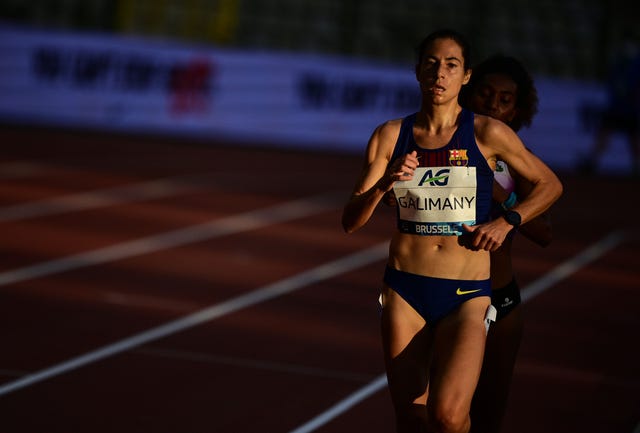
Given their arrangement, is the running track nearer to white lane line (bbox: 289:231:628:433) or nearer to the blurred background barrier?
white lane line (bbox: 289:231:628:433)

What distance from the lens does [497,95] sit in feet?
19.8

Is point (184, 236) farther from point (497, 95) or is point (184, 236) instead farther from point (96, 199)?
point (497, 95)

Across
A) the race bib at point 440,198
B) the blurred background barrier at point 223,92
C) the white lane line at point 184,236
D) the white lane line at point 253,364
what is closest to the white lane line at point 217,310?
the white lane line at point 253,364

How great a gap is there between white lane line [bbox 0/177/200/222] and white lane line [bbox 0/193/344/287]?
60.7 inches

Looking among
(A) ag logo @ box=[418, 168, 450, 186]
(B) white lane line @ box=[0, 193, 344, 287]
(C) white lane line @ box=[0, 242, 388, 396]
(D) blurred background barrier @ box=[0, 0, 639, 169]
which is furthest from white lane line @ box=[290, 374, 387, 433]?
(D) blurred background barrier @ box=[0, 0, 639, 169]

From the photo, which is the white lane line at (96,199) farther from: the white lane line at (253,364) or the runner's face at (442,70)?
the runner's face at (442,70)

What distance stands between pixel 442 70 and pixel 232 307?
5.86m

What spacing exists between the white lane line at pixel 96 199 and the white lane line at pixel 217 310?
3.65m

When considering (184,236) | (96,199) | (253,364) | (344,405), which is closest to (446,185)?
(344,405)

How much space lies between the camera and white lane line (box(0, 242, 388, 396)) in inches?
332

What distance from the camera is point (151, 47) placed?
22891 mm

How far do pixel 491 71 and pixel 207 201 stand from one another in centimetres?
1104

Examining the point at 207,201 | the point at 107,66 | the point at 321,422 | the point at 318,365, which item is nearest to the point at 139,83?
the point at 107,66

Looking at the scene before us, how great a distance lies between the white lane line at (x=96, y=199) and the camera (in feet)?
49.7
